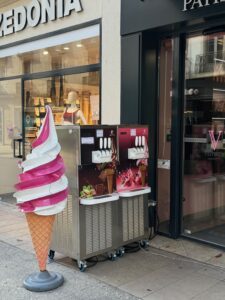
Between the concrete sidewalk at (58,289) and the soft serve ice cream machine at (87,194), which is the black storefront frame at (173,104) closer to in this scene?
the soft serve ice cream machine at (87,194)

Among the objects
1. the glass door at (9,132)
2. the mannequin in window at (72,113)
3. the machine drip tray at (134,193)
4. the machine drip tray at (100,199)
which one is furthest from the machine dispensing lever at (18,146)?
the machine drip tray at (100,199)

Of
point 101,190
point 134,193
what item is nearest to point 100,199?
point 101,190

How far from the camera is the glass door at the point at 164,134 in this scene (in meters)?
5.56

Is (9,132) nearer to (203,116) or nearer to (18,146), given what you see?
(18,146)

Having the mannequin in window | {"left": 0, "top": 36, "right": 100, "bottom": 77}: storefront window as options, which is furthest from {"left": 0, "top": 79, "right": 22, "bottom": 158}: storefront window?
the mannequin in window

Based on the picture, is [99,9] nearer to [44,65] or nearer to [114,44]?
[114,44]

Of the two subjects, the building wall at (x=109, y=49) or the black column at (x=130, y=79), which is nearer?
the black column at (x=130, y=79)

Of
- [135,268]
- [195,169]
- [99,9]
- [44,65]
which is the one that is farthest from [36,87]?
[135,268]

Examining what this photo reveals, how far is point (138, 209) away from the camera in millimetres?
4996

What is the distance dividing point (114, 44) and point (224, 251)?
313 centimetres

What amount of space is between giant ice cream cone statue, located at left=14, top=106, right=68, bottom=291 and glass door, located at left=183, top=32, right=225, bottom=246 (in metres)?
2.13

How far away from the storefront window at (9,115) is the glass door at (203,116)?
4.05 metres

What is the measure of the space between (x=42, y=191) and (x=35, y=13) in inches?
165

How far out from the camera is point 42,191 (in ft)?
12.8
